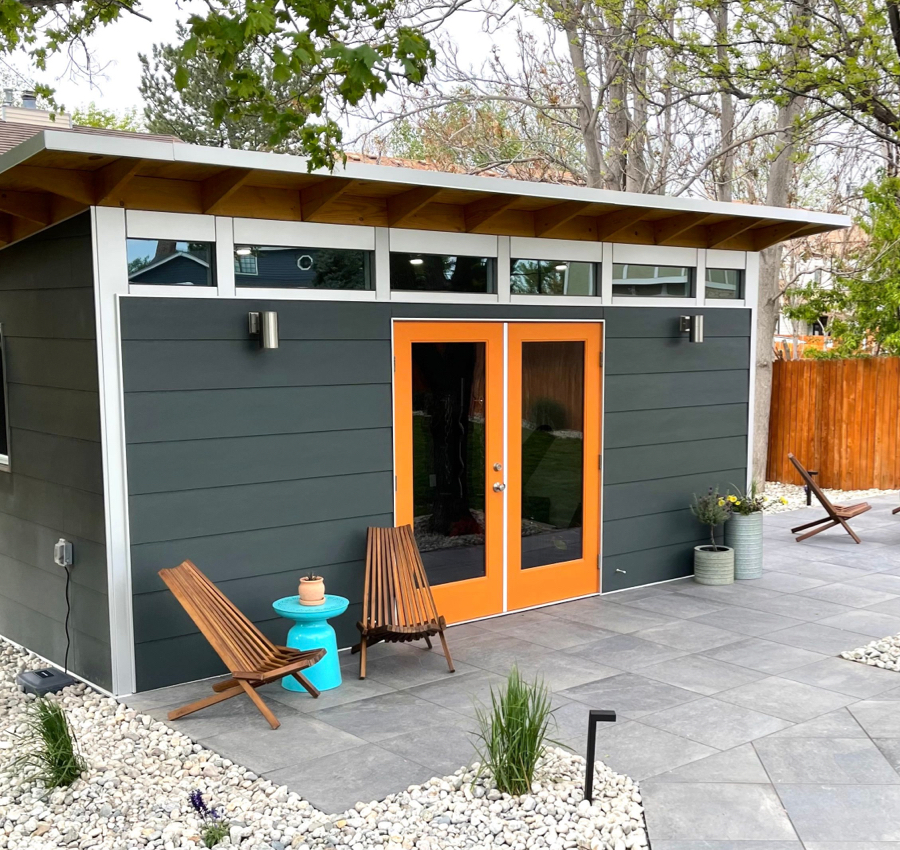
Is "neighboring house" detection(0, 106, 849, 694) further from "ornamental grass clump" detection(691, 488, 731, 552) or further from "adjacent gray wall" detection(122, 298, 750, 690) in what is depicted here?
"ornamental grass clump" detection(691, 488, 731, 552)

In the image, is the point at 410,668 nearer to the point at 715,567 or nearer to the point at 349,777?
the point at 349,777

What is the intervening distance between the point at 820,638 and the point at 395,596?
271 cm

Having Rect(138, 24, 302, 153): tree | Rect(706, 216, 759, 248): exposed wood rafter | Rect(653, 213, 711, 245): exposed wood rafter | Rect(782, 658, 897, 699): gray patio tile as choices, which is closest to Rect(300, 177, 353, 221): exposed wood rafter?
Rect(653, 213, 711, 245): exposed wood rafter

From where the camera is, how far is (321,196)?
540 centimetres

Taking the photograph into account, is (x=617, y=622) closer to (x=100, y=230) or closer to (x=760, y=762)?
(x=760, y=762)

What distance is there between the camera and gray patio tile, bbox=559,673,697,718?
4.87 m

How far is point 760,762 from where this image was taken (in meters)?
4.16

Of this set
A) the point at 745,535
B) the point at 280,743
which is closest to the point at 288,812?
the point at 280,743

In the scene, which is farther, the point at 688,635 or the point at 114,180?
the point at 688,635

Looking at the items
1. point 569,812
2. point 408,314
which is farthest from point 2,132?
point 569,812

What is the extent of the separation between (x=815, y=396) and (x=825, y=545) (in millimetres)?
4181

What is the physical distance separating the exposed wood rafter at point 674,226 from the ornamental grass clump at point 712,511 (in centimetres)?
205

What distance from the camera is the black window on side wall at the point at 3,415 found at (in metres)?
6.09

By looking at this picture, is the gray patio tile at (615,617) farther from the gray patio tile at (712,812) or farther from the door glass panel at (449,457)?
the gray patio tile at (712,812)
